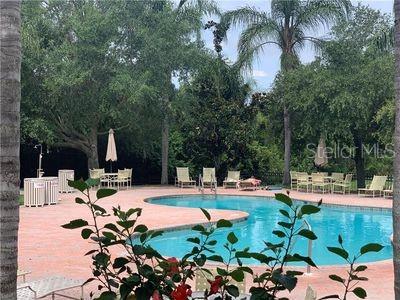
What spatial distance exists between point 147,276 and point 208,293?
0.31 m

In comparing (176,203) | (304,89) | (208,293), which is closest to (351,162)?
(304,89)

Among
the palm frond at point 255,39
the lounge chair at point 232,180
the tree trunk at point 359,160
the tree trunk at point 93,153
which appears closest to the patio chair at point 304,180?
the tree trunk at point 359,160

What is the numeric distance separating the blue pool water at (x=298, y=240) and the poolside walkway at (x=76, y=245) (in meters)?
0.55

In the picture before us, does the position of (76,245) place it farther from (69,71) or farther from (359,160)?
(359,160)

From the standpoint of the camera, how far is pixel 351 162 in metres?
26.8

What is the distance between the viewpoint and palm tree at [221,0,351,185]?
22156 mm

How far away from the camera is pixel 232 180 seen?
73.9 ft

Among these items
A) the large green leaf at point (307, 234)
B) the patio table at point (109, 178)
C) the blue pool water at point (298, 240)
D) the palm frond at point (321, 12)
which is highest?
the palm frond at point (321, 12)

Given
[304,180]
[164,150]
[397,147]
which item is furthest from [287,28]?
[397,147]

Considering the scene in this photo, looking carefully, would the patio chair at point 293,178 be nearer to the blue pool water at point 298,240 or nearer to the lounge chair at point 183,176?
the blue pool water at point 298,240

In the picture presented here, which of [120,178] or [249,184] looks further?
[249,184]

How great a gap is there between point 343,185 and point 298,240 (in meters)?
9.87

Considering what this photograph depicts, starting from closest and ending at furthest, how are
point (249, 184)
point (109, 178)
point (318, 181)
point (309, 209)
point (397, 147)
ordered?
point (309, 209) → point (397, 147) → point (109, 178) → point (318, 181) → point (249, 184)

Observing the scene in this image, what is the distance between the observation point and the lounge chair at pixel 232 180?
22536 mm
